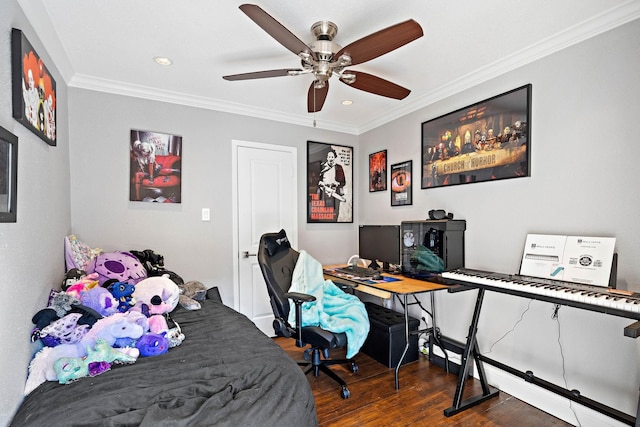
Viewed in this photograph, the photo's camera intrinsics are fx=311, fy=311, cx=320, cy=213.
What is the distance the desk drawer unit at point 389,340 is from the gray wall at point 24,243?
2.31 m

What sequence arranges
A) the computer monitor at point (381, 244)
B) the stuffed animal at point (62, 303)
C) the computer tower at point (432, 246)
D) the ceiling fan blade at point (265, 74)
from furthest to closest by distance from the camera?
the computer monitor at point (381, 244)
the computer tower at point (432, 246)
the ceiling fan blade at point (265, 74)
the stuffed animal at point (62, 303)

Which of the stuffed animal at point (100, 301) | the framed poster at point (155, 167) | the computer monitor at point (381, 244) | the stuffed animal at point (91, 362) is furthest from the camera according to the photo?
Result: the computer monitor at point (381, 244)

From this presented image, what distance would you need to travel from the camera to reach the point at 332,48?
1.81m

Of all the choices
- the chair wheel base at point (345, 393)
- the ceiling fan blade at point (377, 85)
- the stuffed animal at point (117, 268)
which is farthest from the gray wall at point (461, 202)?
the chair wheel base at point (345, 393)

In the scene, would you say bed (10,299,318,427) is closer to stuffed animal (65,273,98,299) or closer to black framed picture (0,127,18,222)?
stuffed animal (65,273,98,299)

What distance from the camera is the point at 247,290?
130 inches

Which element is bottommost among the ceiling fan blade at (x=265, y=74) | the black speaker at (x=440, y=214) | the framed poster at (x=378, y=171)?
the black speaker at (x=440, y=214)

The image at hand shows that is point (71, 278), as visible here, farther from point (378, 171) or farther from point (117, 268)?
point (378, 171)

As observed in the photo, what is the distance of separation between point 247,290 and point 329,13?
8.58 feet

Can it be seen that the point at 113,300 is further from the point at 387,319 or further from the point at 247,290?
the point at 387,319

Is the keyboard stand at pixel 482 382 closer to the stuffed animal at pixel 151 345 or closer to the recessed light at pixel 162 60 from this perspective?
the stuffed animal at pixel 151 345

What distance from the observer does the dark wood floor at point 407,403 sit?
1960 mm

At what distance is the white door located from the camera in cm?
327

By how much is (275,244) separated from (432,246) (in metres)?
1.33
